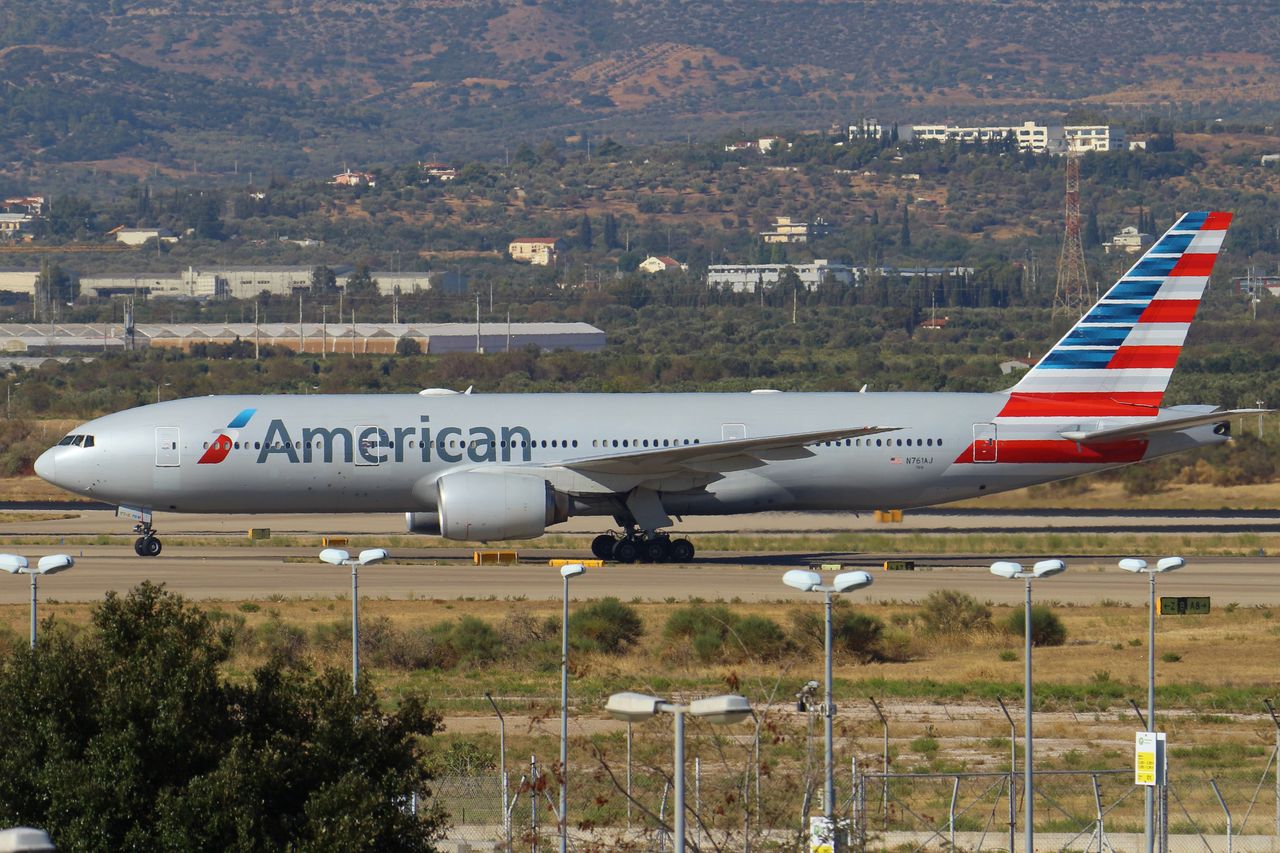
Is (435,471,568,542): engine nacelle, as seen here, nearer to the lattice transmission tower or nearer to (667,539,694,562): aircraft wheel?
(667,539,694,562): aircraft wheel

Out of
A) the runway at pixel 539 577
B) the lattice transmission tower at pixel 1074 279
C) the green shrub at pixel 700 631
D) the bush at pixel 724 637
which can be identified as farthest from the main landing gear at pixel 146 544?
the lattice transmission tower at pixel 1074 279

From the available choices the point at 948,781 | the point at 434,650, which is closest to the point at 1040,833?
the point at 948,781

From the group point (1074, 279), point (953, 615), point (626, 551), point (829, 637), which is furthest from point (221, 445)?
point (1074, 279)

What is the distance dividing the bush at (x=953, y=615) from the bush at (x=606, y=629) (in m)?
5.37

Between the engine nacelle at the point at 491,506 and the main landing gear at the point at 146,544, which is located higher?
the engine nacelle at the point at 491,506

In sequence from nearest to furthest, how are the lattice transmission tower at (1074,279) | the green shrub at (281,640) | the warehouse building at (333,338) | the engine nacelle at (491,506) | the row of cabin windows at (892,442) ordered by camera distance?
the green shrub at (281,640), the engine nacelle at (491,506), the row of cabin windows at (892,442), the warehouse building at (333,338), the lattice transmission tower at (1074,279)

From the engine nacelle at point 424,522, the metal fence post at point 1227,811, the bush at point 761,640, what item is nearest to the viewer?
the metal fence post at point 1227,811

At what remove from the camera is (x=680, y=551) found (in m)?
46.7

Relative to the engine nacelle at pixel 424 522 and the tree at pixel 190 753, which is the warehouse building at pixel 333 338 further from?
the tree at pixel 190 753

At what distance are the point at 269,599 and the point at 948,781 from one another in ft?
61.1

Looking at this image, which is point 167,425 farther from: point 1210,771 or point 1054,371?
point 1210,771

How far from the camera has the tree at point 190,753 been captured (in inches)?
679

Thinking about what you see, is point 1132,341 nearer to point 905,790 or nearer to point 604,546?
point 604,546

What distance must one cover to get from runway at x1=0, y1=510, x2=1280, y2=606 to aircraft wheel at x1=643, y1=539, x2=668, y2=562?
1.23 feet
